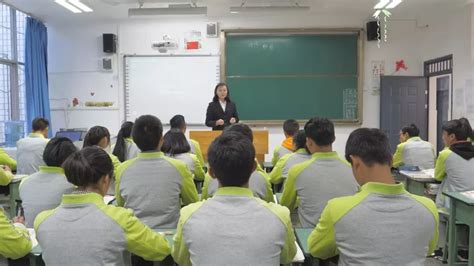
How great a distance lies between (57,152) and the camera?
9.12 ft

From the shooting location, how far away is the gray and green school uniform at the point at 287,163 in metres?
3.50

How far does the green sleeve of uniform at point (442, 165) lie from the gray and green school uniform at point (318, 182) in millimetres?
1776

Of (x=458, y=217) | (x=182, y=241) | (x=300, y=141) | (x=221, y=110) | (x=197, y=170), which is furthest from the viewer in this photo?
(x=221, y=110)

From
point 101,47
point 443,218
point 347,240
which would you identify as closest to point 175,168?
point 347,240

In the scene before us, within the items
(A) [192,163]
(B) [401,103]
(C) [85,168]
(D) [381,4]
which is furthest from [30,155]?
(B) [401,103]

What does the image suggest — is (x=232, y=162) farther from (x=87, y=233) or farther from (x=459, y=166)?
(x=459, y=166)

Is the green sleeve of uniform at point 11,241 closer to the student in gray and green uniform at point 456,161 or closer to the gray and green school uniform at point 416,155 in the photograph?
the student in gray and green uniform at point 456,161

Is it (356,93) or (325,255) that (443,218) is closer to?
(325,255)

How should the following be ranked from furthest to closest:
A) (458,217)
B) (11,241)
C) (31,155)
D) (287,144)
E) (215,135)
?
(215,135)
(31,155)
(287,144)
(458,217)
(11,241)

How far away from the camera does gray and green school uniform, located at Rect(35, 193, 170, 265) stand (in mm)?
1662

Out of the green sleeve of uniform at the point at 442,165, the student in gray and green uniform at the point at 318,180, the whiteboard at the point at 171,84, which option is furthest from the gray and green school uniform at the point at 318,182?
the whiteboard at the point at 171,84

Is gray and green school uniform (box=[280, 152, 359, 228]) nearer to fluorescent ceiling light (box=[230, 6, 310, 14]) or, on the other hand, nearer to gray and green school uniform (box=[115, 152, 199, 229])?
gray and green school uniform (box=[115, 152, 199, 229])

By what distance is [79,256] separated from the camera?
65.4 inches

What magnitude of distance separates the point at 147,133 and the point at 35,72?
19.7 ft
